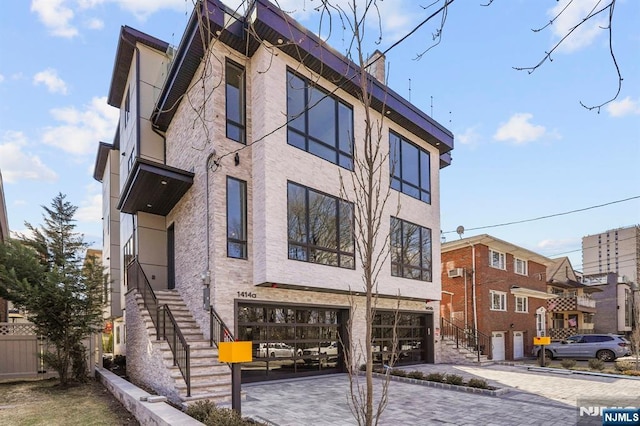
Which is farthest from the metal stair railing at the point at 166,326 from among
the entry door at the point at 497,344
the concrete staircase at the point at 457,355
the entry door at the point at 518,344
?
the entry door at the point at 518,344

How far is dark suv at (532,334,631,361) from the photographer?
69.3ft

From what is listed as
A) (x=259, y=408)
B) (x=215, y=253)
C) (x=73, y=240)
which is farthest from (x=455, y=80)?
(x=73, y=240)

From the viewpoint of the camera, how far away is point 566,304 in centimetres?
2980

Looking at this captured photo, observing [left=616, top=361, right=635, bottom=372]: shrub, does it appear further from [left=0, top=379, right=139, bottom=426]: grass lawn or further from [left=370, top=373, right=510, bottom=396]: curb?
[left=0, top=379, right=139, bottom=426]: grass lawn

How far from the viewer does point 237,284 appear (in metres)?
10.4

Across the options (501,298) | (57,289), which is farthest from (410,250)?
(57,289)

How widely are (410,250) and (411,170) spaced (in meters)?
3.14

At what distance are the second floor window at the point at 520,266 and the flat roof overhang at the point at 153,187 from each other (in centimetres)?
1925

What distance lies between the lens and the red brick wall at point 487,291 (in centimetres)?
2030

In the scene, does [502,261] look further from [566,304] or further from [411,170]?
[566,304]

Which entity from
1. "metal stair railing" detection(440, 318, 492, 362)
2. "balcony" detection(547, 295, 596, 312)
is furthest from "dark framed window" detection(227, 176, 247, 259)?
"balcony" detection(547, 295, 596, 312)

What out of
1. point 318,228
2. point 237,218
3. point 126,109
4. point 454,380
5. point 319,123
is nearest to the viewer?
point 454,380

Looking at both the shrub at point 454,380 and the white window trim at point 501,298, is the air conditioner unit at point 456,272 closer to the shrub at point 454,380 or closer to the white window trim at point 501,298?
the white window trim at point 501,298

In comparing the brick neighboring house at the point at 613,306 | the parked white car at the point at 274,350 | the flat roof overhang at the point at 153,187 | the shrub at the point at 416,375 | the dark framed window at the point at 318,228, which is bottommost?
the brick neighboring house at the point at 613,306
